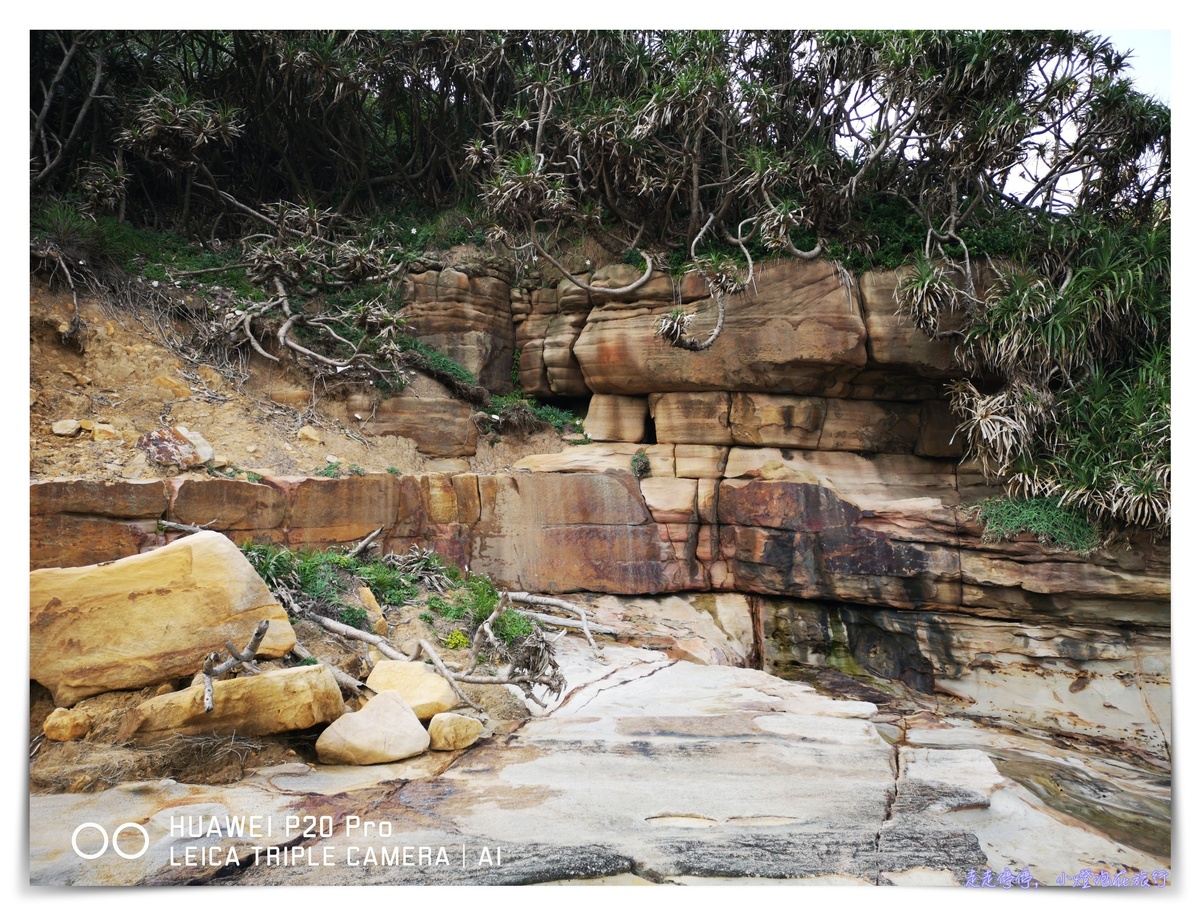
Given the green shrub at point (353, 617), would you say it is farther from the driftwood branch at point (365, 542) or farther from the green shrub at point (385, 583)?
the driftwood branch at point (365, 542)

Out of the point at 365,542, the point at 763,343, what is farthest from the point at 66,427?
the point at 763,343

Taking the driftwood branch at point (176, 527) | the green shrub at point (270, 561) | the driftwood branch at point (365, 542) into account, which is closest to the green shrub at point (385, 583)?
the driftwood branch at point (365, 542)

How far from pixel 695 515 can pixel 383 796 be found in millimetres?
5927

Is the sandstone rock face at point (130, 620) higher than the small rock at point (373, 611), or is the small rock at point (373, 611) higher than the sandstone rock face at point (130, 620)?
the sandstone rock face at point (130, 620)

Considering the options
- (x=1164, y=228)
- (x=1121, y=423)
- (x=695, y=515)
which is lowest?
(x=695, y=515)

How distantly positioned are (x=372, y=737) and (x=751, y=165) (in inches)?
315

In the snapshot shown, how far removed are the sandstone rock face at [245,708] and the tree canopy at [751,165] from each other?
6.24 m

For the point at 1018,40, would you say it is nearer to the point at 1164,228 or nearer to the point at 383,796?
the point at 1164,228

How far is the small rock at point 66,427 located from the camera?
256 inches

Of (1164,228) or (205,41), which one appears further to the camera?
(205,41)

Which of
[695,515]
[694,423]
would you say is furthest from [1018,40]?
[695,515]

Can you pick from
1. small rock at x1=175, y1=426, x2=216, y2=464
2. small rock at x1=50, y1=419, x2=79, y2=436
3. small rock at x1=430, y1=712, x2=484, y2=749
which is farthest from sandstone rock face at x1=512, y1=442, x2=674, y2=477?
small rock at x1=50, y1=419, x2=79, y2=436

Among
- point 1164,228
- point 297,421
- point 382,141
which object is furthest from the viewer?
point 382,141

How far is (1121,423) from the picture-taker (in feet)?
23.9
